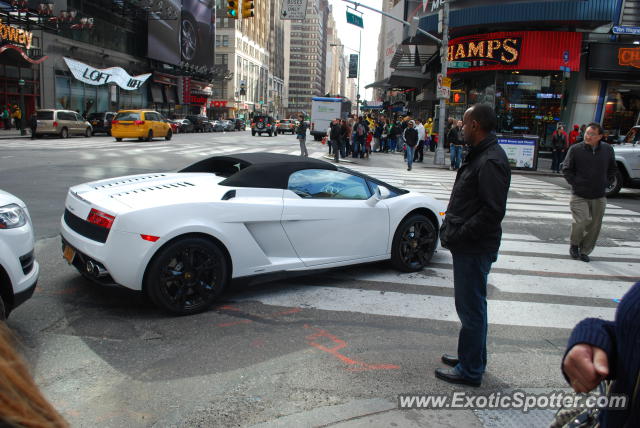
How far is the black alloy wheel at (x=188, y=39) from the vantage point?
213 ft

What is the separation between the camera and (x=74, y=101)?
141ft

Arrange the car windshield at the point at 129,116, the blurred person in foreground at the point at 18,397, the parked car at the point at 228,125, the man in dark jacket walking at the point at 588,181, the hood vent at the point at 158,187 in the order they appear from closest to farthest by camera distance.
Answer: the blurred person in foreground at the point at 18,397
the hood vent at the point at 158,187
the man in dark jacket walking at the point at 588,181
the car windshield at the point at 129,116
the parked car at the point at 228,125

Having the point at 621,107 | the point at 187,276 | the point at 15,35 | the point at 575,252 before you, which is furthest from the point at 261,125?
the point at 187,276

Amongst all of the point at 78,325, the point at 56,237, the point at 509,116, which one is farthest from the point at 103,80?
the point at 78,325

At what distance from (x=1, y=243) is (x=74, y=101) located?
44.2m

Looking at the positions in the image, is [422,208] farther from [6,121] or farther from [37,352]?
[6,121]

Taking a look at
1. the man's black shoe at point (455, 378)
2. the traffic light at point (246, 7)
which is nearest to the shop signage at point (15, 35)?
the traffic light at point (246, 7)

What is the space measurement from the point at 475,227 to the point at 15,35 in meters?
36.9

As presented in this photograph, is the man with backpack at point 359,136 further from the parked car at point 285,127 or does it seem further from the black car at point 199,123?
the parked car at point 285,127

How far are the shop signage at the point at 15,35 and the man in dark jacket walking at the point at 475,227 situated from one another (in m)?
35.1

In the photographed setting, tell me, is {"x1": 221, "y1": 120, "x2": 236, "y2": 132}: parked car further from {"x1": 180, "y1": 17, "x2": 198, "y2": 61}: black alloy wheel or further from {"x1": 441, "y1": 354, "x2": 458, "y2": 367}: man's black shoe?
{"x1": 441, "y1": 354, "x2": 458, "y2": 367}: man's black shoe

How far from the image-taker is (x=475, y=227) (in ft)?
11.4

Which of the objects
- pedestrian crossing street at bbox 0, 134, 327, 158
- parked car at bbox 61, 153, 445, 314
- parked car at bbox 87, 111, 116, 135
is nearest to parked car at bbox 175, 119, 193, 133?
Answer: parked car at bbox 87, 111, 116, 135

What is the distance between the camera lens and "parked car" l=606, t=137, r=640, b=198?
45.8 ft
